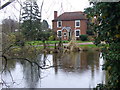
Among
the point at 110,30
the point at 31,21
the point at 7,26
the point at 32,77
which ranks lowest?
the point at 32,77

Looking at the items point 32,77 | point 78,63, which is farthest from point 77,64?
point 32,77

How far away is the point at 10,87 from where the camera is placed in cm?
243

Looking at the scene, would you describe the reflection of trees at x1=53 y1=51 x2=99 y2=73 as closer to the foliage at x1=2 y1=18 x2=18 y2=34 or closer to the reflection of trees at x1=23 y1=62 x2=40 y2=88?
the reflection of trees at x1=23 y1=62 x2=40 y2=88

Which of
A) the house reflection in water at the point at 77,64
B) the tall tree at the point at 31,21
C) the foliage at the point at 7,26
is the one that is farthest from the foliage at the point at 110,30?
the house reflection in water at the point at 77,64

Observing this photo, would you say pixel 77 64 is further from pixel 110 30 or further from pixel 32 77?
pixel 110 30

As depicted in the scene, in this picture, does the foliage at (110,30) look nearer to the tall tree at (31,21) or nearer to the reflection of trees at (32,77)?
the tall tree at (31,21)

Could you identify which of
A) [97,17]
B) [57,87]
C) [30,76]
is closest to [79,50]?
[30,76]

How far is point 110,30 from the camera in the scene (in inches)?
49.4

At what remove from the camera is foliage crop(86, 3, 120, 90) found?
46.4 inches

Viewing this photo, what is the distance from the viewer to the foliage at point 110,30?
1.18 metres

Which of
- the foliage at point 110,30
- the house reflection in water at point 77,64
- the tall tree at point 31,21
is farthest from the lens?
the house reflection in water at point 77,64

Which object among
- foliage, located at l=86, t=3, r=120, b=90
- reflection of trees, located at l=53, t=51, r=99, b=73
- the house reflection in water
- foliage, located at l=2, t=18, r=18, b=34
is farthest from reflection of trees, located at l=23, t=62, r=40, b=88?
foliage, located at l=86, t=3, r=120, b=90

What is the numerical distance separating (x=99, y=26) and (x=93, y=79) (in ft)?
5.22

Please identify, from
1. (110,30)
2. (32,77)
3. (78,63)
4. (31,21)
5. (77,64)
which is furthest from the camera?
(31,21)
